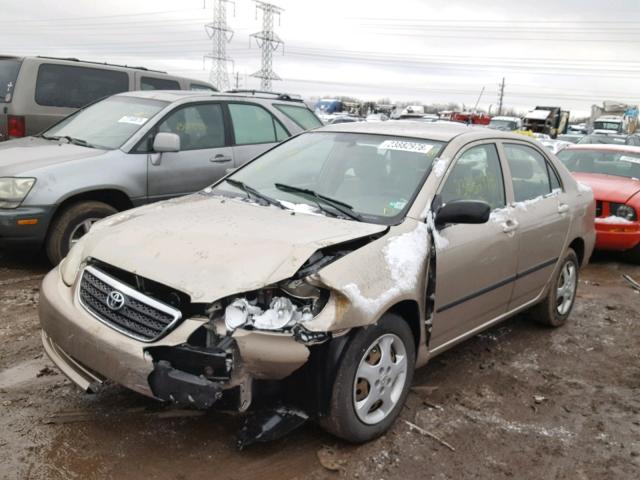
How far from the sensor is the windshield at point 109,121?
607 centimetres

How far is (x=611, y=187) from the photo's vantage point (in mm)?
7734

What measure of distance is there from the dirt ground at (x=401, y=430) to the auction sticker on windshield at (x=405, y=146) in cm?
153

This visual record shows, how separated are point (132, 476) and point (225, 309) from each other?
90 centimetres

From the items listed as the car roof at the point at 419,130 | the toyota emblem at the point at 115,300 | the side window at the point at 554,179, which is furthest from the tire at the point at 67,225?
the side window at the point at 554,179

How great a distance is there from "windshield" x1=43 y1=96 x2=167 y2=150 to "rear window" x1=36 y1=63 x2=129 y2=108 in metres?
1.80

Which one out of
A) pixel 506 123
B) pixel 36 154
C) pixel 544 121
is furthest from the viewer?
pixel 544 121

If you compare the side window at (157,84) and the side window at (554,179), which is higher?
the side window at (157,84)

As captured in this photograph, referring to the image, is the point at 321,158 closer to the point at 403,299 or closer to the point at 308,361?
the point at 403,299

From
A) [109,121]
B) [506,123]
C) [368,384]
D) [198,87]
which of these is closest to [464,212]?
[368,384]

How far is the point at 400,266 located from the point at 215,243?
0.97 m

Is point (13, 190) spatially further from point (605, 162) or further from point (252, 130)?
point (605, 162)

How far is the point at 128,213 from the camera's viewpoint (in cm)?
367

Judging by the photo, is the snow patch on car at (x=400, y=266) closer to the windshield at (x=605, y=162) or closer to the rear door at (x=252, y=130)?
the rear door at (x=252, y=130)

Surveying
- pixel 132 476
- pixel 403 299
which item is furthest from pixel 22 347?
pixel 403 299
